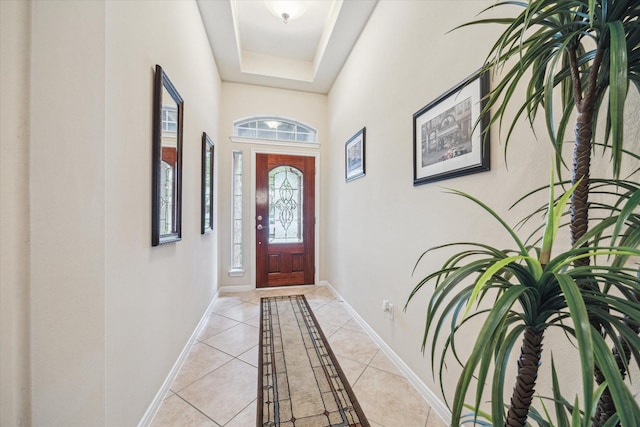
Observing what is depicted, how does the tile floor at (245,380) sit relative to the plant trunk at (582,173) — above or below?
below

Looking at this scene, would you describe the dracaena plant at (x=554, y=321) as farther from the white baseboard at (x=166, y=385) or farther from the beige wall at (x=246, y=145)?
the beige wall at (x=246, y=145)

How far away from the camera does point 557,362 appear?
0.92 m

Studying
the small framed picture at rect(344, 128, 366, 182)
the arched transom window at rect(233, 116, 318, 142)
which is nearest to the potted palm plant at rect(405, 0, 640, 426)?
the small framed picture at rect(344, 128, 366, 182)

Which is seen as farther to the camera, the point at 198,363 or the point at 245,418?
the point at 198,363

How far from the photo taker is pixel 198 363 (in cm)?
189

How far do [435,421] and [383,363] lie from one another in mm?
540

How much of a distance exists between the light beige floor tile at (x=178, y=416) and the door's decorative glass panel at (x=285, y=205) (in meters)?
2.38

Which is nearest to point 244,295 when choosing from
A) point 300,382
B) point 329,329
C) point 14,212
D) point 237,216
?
point 237,216

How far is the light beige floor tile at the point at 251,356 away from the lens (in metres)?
1.91

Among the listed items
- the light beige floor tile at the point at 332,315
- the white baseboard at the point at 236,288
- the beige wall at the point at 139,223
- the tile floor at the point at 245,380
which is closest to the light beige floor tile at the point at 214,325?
the tile floor at the point at 245,380

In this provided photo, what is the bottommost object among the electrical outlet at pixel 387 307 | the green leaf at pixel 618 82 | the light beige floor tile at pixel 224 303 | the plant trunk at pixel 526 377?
the light beige floor tile at pixel 224 303

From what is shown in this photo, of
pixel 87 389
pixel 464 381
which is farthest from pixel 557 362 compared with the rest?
pixel 87 389

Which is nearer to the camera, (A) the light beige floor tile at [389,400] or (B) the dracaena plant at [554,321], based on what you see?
(B) the dracaena plant at [554,321]

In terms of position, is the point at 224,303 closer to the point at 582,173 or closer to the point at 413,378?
the point at 413,378
